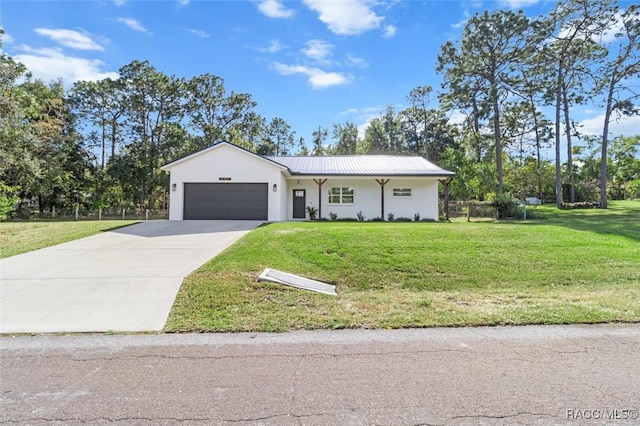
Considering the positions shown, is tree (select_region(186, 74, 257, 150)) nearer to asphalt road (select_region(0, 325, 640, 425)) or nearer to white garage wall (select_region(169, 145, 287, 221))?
white garage wall (select_region(169, 145, 287, 221))

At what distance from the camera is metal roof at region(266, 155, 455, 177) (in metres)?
19.0

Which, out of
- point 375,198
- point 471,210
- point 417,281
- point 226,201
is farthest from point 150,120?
point 417,281

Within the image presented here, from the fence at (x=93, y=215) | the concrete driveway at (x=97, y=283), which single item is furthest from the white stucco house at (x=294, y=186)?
the fence at (x=93, y=215)

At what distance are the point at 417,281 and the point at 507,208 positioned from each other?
15018 millimetres

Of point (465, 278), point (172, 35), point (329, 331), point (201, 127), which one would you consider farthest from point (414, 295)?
point (201, 127)

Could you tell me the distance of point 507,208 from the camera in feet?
62.7

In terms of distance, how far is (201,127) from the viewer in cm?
3528

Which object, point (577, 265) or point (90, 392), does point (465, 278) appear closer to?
point (577, 265)

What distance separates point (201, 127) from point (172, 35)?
80.2 ft

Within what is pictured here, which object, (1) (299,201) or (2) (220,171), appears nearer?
(2) (220,171)

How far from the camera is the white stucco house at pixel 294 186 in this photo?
1770 cm

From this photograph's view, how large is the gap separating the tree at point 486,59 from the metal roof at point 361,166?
8.49 metres

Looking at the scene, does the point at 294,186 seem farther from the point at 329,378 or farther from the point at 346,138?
the point at 346,138

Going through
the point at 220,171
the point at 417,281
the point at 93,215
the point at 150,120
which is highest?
the point at 150,120
